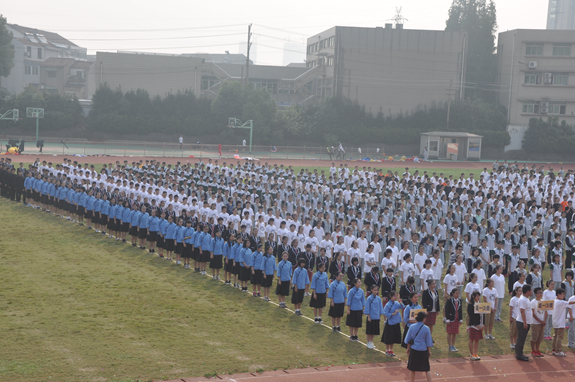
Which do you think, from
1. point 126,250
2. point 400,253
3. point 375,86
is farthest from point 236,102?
point 400,253

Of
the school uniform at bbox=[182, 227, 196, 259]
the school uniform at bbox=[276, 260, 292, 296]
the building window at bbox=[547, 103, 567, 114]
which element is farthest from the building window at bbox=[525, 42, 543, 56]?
the school uniform at bbox=[276, 260, 292, 296]

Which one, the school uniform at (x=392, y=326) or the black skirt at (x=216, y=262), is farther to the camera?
the black skirt at (x=216, y=262)

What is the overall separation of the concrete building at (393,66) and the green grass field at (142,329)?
53.9 m

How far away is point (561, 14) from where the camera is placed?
578 ft

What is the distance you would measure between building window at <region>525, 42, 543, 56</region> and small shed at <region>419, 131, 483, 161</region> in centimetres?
1603

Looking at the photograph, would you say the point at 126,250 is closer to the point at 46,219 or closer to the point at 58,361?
the point at 46,219

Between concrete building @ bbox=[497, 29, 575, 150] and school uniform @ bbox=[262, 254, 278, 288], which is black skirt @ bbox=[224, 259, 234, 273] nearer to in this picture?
school uniform @ bbox=[262, 254, 278, 288]

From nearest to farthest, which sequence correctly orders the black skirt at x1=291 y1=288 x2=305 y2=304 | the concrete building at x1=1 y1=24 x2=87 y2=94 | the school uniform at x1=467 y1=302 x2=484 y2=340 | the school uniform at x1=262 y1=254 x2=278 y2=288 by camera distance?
the school uniform at x1=467 y1=302 x2=484 y2=340
the black skirt at x1=291 y1=288 x2=305 y2=304
the school uniform at x1=262 y1=254 x2=278 y2=288
the concrete building at x1=1 y1=24 x2=87 y2=94

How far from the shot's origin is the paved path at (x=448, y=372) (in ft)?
33.6

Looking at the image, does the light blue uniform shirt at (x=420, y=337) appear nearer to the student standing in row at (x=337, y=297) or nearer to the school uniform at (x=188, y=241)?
the student standing in row at (x=337, y=297)

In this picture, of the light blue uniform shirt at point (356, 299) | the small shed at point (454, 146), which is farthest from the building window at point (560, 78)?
the light blue uniform shirt at point (356, 299)

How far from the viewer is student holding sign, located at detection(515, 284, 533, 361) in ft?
38.2

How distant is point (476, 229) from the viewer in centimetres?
1803

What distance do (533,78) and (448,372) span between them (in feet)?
202
